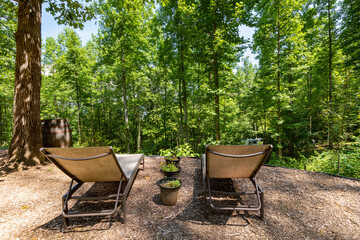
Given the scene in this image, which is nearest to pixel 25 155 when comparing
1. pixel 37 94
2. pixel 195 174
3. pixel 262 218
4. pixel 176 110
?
pixel 37 94

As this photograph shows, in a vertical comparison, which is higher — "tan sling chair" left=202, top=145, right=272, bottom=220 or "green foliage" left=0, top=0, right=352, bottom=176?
"green foliage" left=0, top=0, right=352, bottom=176

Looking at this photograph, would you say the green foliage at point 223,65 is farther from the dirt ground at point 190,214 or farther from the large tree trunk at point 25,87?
the dirt ground at point 190,214

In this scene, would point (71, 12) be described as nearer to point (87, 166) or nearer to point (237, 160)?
point (87, 166)

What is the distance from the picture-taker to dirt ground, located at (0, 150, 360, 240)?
5.05 ft

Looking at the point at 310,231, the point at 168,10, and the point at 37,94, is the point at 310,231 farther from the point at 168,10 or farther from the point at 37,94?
the point at 168,10

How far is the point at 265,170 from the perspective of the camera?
337cm

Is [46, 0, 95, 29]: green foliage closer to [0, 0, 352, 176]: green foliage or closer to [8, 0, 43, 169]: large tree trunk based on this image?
[0, 0, 352, 176]: green foliage

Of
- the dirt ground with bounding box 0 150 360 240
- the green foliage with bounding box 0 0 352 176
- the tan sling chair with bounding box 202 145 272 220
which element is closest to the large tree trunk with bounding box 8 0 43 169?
the dirt ground with bounding box 0 150 360 240

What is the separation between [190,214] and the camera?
1.86 metres

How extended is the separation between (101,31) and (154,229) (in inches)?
443

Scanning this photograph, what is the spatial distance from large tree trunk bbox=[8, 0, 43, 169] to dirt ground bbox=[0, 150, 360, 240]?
25.7 inches

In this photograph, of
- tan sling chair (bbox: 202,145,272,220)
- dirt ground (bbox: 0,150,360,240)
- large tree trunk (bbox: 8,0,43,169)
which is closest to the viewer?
dirt ground (bbox: 0,150,360,240)

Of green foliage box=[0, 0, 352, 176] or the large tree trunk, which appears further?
green foliage box=[0, 0, 352, 176]

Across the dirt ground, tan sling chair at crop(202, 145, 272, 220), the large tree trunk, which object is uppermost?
the large tree trunk
